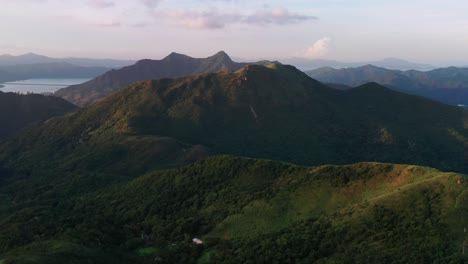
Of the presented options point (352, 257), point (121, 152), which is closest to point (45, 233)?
point (352, 257)

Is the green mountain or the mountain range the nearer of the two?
the green mountain

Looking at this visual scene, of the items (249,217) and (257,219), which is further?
(249,217)

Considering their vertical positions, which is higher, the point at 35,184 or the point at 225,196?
the point at 225,196

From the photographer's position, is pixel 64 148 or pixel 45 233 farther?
pixel 64 148

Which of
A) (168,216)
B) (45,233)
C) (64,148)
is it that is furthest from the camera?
(64,148)

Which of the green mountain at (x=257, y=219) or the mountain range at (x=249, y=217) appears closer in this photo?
the green mountain at (x=257, y=219)

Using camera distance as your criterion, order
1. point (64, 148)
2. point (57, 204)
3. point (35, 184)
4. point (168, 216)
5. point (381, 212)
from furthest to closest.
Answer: point (64, 148) → point (35, 184) → point (57, 204) → point (168, 216) → point (381, 212)

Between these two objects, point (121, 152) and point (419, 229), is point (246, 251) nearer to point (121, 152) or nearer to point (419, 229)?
point (419, 229)

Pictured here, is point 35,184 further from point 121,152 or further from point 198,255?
point 198,255
